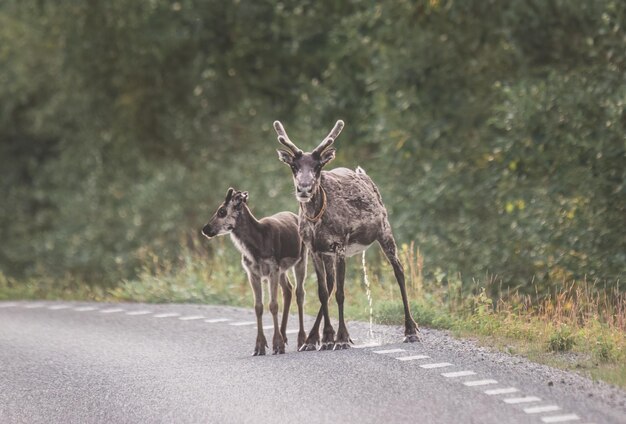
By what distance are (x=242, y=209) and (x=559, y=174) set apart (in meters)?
7.05

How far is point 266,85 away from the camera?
28.7m

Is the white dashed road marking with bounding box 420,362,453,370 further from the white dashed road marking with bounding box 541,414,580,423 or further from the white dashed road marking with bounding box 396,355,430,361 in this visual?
the white dashed road marking with bounding box 541,414,580,423

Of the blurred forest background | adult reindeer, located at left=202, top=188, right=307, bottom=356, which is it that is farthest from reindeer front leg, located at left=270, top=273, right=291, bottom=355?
the blurred forest background

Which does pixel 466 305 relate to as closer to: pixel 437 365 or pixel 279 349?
pixel 279 349

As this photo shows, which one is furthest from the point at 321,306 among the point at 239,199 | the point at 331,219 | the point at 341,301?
the point at 239,199

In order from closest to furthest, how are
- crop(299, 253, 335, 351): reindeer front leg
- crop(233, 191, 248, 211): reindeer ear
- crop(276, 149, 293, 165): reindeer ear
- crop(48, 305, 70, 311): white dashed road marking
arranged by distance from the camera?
crop(276, 149, 293, 165): reindeer ear, crop(299, 253, 335, 351): reindeer front leg, crop(233, 191, 248, 211): reindeer ear, crop(48, 305, 70, 311): white dashed road marking

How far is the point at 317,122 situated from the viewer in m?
26.1

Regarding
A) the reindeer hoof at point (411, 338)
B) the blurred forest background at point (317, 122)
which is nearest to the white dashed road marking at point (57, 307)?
the blurred forest background at point (317, 122)

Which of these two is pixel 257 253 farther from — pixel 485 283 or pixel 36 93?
pixel 36 93

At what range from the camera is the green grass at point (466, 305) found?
1281 centimetres

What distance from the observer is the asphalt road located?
34.5 feet

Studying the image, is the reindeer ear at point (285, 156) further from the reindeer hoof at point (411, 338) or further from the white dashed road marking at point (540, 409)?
the white dashed road marking at point (540, 409)

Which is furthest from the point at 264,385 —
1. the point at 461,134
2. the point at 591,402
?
the point at 461,134

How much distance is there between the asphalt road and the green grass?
1.34 ft
